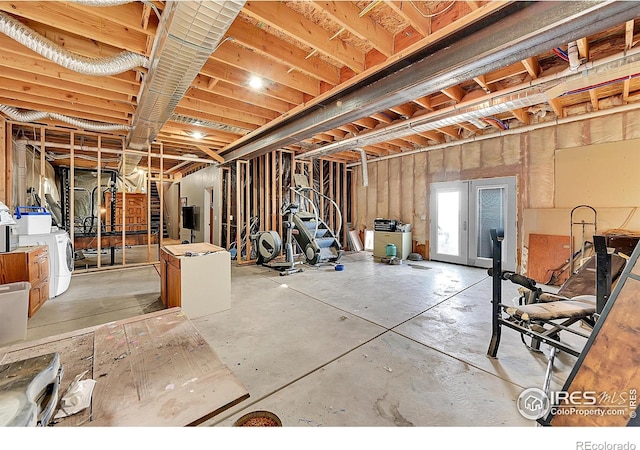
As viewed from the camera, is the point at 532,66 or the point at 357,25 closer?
the point at 357,25

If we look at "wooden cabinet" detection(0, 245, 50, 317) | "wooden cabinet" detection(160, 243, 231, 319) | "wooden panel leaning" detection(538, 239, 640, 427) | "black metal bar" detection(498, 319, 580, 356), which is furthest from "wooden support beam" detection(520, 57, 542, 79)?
"wooden cabinet" detection(0, 245, 50, 317)

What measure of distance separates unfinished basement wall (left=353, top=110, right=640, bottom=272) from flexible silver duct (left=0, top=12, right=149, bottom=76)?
18.9 feet

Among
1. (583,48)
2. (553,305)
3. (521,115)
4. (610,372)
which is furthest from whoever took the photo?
(521,115)

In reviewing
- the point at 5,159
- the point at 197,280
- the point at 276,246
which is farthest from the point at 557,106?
the point at 5,159

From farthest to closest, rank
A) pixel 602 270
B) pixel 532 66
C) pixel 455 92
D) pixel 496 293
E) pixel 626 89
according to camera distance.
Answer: pixel 455 92, pixel 626 89, pixel 532 66, pixel 496 293, pixel 602 270

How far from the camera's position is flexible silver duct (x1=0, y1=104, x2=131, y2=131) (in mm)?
3801

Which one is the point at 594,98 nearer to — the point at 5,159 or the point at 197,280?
the point at 197,280

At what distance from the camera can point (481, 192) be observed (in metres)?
5.36

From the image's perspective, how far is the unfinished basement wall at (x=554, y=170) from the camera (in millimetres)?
3762

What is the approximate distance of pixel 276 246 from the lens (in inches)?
216

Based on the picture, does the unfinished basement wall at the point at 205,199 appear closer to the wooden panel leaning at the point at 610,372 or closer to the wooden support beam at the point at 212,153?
the wooden support beam at the point at 212,153

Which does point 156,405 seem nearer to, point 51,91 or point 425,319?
point 425,319

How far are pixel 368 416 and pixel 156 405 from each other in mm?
1246

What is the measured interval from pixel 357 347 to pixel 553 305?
5.11 feet
